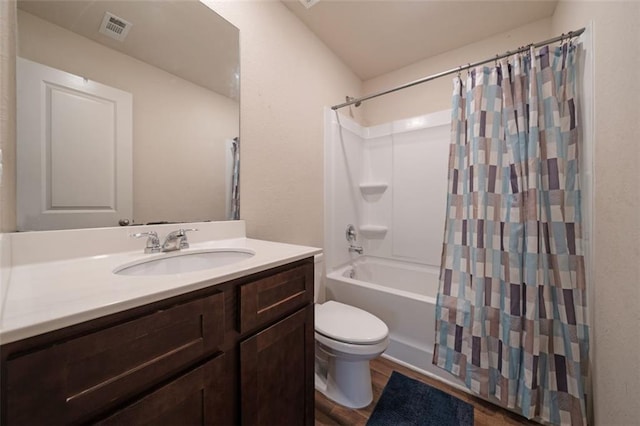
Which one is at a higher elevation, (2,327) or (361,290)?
(2,327)

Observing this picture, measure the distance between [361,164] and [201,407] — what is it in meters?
2.22

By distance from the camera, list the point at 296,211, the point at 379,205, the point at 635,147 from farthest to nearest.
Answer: the point at 379,205, the point at 296,211, the point at 635,147

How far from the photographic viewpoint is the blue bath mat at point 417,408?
4.00 feet

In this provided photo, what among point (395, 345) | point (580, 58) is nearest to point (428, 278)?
point (395, 345)

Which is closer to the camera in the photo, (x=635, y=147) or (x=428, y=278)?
(x=635, y=147)

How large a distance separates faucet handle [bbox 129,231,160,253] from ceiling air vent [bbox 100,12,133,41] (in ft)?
2.53

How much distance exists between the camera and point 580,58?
1165mm

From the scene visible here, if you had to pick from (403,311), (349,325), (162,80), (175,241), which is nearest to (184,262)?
(175,241)

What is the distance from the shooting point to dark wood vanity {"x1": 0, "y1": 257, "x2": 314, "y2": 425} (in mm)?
386

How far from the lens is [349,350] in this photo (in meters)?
1.21

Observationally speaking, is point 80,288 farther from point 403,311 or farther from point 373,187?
point 373,187

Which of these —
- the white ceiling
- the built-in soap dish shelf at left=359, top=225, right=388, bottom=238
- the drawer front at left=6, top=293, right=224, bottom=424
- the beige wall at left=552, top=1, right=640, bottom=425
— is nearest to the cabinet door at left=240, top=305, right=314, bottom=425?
the drawer front at left=6, top=293, right=224, bottom=424

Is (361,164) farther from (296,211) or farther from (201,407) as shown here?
(201,407)

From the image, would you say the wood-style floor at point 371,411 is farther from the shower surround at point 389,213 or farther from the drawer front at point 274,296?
the drawer front at point 274,296
